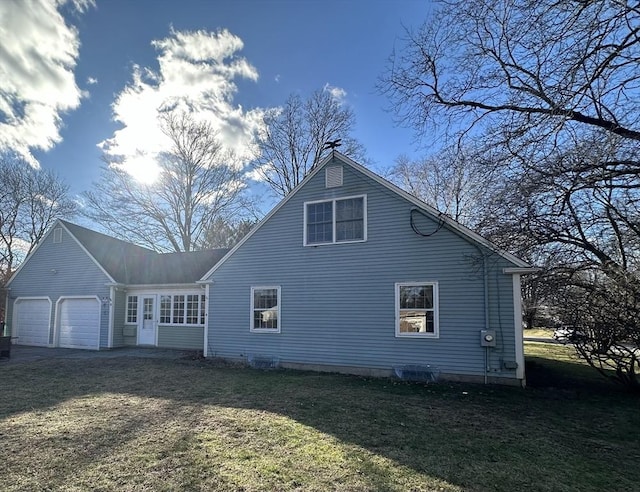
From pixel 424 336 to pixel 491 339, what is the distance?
1613 mm

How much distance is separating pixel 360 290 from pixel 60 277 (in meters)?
14.5

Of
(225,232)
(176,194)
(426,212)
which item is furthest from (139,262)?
(426,212)

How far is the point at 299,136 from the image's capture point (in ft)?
85.4

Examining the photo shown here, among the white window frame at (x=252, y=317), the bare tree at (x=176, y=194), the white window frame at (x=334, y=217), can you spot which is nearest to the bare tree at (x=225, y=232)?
the bare tree at (x=176, y=194)

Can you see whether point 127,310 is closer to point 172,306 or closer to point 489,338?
point 172,306

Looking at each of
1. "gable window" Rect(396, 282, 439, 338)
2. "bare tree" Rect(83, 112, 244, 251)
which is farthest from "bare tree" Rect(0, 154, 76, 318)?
"gable window" Rect(396, 282, 439, 338)

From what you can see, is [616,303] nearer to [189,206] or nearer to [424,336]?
[424,336]

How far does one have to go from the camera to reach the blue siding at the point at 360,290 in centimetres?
Answer: 911

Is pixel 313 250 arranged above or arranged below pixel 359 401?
above

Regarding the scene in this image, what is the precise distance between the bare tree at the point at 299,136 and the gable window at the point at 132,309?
43.5 ft

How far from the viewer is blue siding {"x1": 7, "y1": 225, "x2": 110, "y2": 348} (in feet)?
51.2

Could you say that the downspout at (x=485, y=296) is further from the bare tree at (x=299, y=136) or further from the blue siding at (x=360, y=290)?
the bare tree at (x=299, y=136)

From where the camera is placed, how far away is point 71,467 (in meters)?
4.21

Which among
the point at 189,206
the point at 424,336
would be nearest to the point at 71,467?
the point at 424,336
